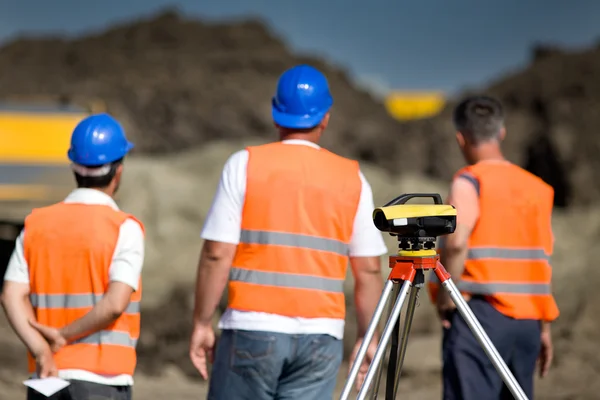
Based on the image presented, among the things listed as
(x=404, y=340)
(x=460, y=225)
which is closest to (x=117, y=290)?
(x=404, y=340)

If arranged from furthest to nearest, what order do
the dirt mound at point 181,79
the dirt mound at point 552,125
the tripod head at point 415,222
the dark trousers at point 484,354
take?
the dirt mound at point 181,79 → the dirt mound at point 552,125 → the dark trousers at point 484,354 → the tripod head at point 415,222

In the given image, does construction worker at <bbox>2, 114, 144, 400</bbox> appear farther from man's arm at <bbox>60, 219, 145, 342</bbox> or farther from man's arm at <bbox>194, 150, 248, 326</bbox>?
man's arm at <bbox>194, 150, 248, 326</bbox>

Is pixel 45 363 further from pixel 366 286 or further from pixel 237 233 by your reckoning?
pixel 366 286

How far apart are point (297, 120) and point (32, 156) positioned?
903cm

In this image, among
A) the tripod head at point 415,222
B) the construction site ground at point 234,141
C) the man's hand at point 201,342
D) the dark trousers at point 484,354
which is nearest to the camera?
the tripod head at point 415,222

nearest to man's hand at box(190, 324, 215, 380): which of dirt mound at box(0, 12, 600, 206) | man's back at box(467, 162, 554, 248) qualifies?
man's back at box(467, 162, 554, 248)

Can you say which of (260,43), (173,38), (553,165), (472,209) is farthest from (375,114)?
(472,209)

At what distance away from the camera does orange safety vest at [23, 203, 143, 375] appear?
2832 millimetres

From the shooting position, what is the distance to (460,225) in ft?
11.3

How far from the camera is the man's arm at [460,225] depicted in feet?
11.3

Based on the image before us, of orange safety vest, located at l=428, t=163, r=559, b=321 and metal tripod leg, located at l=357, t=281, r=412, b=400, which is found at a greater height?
orange safety vest, located at l=428, t=163, r=559, b=321

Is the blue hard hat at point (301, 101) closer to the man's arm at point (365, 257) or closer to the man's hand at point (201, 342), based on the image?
the man's arm at point (365, 257)

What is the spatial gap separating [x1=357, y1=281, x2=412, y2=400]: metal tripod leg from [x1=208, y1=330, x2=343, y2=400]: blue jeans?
1.63 feet

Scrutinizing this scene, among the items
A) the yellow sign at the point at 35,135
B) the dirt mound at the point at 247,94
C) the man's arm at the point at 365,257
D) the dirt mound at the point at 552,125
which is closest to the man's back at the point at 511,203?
the man's arm at the point at 365,257
